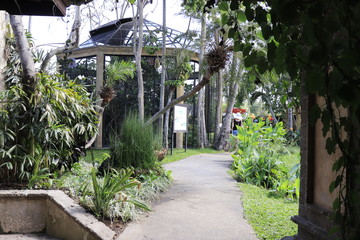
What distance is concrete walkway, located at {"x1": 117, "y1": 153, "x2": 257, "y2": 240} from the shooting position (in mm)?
4007

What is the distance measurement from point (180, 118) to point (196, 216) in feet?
31.0

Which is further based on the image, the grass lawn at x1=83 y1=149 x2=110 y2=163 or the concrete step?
the grass lawn at x1=83 y1=149 x2=110 y2=163

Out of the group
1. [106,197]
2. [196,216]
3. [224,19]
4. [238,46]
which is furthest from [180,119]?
[238,46]

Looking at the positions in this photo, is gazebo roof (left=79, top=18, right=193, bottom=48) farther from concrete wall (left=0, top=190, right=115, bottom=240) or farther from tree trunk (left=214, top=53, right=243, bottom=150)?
concrete wall (left=0, top=190, right=115, bottom=240)

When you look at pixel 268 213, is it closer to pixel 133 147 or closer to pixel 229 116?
pixel 133 147

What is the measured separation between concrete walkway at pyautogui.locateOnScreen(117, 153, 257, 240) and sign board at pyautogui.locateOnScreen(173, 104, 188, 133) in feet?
21.1

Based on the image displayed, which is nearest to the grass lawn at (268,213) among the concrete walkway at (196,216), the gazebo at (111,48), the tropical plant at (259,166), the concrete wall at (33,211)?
the concrete walkway at (196,216)

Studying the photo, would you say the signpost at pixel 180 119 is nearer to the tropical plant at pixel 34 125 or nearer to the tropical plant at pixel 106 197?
the tropical plant at pixel 34 125

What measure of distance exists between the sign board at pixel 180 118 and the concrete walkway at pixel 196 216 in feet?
21.1

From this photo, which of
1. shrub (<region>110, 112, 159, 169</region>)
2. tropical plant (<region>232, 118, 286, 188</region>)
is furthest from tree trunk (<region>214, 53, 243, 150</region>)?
shrub (<region>110, 112, 159, 169</region>)

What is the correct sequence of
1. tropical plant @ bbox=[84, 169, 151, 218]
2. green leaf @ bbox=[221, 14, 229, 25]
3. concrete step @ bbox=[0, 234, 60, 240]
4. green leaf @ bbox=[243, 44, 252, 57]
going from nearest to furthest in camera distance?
green leaf @ bbox=[243, 44, 252, 57] → green leaf @ bbox=[221, 14, 229, 25] → tropical plant @ bbox=[84, 169, 151, 218] → concrete step @ bbox=[0, 234, 60, 240]

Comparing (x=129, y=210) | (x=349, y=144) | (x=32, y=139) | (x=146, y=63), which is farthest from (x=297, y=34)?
(x=146, y=63)

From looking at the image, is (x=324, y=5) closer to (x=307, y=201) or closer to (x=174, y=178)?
(x=307, y=201)

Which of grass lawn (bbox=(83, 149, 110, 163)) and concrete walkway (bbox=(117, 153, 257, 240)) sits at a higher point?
grass lawn (bbox=(83, 149, 110, 163))
